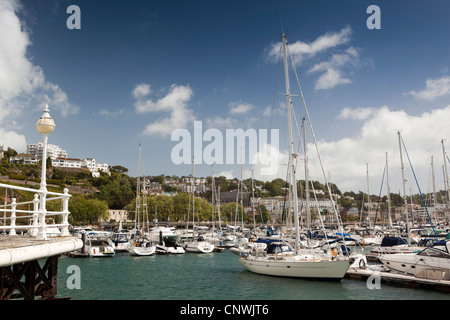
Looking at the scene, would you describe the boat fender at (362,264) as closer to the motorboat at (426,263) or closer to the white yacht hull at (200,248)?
the motorboat at (426,263)

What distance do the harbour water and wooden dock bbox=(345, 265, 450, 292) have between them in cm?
42

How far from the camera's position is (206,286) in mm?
26938

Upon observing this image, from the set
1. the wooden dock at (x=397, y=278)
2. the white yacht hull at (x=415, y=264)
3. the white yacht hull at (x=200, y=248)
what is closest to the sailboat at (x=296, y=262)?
the wooden dock at (x=397, y=278)

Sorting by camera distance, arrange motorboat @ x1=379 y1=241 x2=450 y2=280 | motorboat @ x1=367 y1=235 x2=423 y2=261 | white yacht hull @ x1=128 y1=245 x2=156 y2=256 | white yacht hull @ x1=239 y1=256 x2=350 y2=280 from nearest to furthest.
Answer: motorboat @ x1=379 y1=241 x2=450 y2=280 → white yacht hull @ x1=239 y1=256 x2=350 y2=280 → motorboat @ x1=367 y1=235 x2=423 y2=261 → white yacht hull @ x1=128 y1=245 x2=156 y2=256

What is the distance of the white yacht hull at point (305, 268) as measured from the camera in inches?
1008

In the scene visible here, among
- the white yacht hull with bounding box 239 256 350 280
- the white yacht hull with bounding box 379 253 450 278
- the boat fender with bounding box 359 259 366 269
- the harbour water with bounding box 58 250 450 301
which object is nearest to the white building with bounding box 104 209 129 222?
the harbour water with bounding box 58 250 450 301

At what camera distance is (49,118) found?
35.7ft

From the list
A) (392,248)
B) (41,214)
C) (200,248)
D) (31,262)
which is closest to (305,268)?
(392,248)

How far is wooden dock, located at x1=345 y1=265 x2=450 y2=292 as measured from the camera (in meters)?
23.1

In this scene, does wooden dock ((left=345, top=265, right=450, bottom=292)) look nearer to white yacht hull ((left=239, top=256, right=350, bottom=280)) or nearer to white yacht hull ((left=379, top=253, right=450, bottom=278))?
white yacht hull ((left=379, top=253, right=450, bottom=278))

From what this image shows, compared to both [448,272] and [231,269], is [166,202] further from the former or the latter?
[448,272]

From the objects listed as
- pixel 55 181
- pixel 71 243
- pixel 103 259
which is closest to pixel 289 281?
pixel 71 243

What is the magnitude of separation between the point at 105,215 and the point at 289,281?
329 feet

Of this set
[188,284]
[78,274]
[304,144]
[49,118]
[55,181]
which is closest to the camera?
[49,118]
